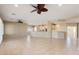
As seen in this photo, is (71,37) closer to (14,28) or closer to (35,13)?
(35,13)

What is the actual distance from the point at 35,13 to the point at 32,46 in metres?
0.42

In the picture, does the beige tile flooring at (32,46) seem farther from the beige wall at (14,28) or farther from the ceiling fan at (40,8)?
the ceiling fan at (40,8)

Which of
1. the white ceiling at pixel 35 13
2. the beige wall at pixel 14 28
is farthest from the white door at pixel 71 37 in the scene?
the beige wall at pixel 14 28

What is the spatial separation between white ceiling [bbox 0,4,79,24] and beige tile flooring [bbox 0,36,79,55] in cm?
24

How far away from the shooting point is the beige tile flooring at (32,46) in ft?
4.52

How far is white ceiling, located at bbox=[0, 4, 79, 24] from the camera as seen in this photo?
1323mm

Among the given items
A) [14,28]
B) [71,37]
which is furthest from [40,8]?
[71,37]

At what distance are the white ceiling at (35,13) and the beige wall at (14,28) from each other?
0.06 meters

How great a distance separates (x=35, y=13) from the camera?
1374 mm

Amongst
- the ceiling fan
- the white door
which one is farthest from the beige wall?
the white door

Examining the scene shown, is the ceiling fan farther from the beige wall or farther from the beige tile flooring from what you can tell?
the beige tile flooring

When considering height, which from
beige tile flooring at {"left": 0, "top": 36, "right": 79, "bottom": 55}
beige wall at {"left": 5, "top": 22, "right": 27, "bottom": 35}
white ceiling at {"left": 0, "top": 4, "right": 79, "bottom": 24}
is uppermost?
white ceiling at {"left": 0, "top": 4, "right": 79, "bottom": 24}

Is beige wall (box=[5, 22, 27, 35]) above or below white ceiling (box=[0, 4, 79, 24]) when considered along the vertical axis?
below
